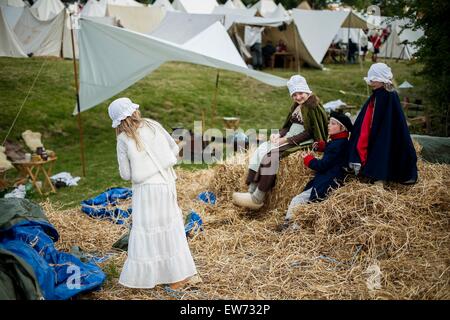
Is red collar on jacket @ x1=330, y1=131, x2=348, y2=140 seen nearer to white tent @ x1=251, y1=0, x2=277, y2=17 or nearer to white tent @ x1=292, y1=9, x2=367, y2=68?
white tent @ x1=292, y1=9, x2=367, y2=68

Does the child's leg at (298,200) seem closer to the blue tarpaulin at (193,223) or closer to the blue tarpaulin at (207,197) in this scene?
the blue tarpaulin at (193,223)

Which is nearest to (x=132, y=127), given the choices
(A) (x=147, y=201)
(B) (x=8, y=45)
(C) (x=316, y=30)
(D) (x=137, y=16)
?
(A) (x=147, y=201)

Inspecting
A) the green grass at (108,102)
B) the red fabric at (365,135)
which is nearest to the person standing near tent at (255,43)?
the green grass at (108,102)

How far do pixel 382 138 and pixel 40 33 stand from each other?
13408 millimetres

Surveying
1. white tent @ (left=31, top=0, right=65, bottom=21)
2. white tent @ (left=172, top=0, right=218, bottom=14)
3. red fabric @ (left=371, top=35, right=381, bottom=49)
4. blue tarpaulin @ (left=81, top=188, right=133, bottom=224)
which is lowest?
blue tarpaulin @ (left=81, top=188, right=133, bottom=224)

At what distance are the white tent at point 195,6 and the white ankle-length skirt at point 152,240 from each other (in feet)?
64.3

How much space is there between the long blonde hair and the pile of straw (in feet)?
3.83

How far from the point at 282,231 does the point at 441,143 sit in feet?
8.46

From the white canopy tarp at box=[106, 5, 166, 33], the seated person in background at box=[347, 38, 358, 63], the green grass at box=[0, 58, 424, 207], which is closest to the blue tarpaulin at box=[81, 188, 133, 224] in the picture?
the green grass at box=[0, 58, 424, 207]

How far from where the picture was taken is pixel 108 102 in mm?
11328

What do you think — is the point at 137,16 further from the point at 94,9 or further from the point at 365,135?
the point at 365,135

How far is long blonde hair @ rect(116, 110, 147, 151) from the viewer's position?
11.0 ft
